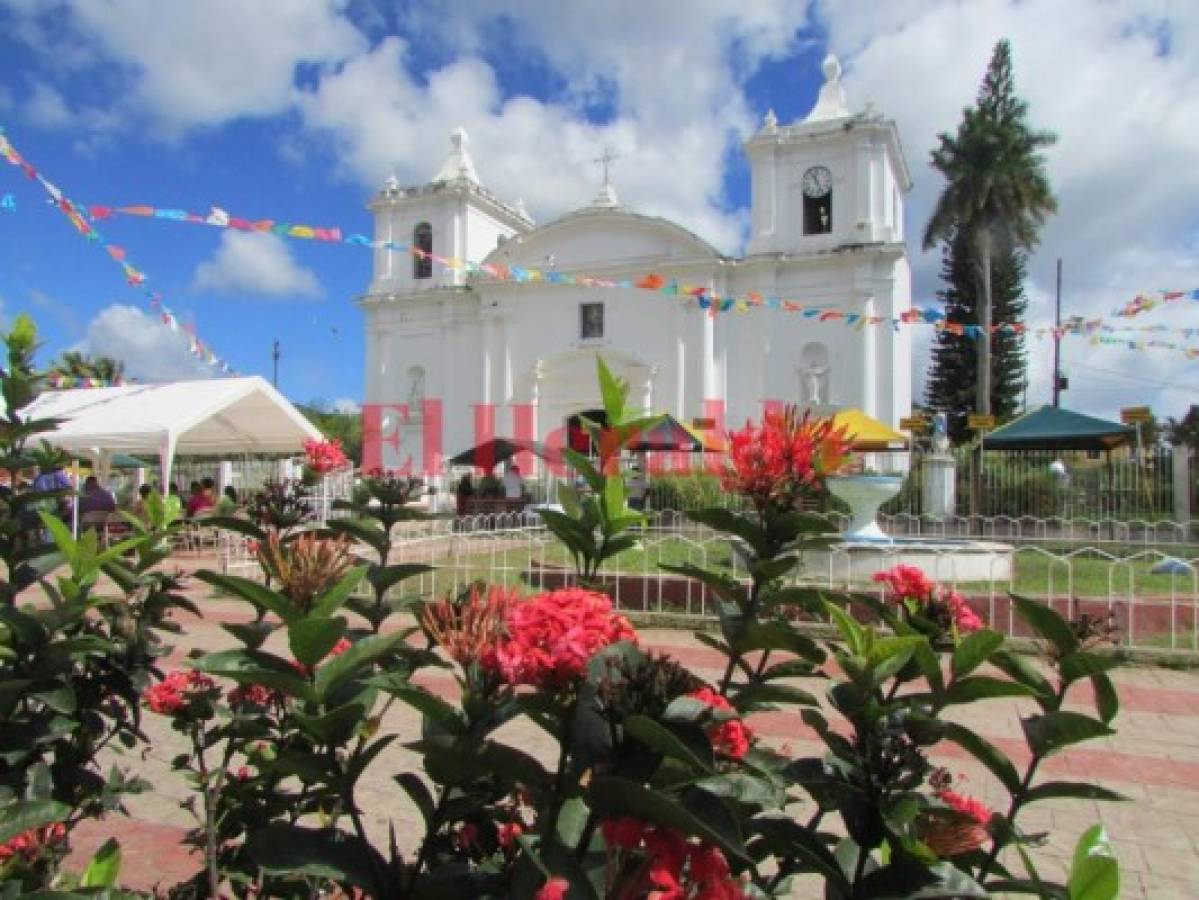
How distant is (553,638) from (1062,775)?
3891 mm

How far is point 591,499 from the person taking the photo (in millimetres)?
1542

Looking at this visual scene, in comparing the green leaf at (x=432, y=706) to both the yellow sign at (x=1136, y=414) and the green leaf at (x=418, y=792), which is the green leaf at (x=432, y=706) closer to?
the green leaf at (x=418, y=792)

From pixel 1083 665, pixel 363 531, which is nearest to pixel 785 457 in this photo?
pixel 1083 665

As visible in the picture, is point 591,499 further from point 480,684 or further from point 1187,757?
point 1187,757

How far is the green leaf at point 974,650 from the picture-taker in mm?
1281

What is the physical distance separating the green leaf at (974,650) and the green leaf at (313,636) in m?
0.89

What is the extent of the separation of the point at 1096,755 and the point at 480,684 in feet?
14.2

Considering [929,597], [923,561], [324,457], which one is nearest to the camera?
[929,597]

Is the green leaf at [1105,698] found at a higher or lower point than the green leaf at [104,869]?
higher

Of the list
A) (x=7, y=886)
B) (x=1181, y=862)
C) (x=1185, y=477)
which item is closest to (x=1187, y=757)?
(x=1181, y=862)

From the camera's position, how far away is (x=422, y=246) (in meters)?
29.5

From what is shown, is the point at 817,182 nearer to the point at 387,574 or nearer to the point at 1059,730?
the point at 387,574

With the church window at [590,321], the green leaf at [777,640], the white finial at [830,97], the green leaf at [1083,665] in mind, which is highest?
the white finial at [830,97]

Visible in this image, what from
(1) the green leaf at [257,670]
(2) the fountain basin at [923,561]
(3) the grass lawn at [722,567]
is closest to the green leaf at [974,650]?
(1) the green leaf at [257,670]
